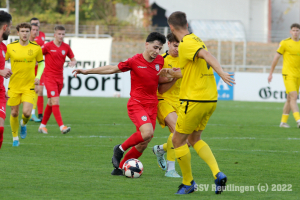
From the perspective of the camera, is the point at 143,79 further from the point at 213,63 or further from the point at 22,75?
the point at 22,75

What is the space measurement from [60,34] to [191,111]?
6222 mm

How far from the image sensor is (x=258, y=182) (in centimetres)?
602

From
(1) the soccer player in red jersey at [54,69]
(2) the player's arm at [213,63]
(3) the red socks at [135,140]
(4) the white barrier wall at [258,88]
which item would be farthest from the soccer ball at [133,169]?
(4) the white barrier wall at [258,88]

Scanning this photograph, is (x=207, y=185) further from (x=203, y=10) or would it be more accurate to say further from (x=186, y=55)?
(x=203, y=10)

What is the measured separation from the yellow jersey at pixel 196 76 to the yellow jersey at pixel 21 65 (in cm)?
454

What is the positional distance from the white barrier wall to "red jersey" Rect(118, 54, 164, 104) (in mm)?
15299

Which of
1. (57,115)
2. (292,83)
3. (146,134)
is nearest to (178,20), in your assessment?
(146,134)

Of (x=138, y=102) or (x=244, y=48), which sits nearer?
(x=138, y=102)

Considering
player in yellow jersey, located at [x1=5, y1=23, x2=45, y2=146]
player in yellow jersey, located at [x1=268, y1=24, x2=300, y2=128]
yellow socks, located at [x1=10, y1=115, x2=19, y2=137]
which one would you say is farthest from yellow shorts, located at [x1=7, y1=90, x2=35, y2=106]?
player in yellow jersey, located at [x1=268, y1=24, x2=300, y2=128]

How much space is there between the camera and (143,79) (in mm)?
6672

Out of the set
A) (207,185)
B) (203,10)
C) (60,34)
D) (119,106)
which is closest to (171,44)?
(207,185)

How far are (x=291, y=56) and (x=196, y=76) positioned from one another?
7.43 metres

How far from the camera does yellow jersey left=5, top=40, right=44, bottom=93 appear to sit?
9.09 m

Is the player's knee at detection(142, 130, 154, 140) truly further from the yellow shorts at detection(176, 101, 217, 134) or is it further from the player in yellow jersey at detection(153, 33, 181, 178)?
the yellow shorts at detection(176, 101, 217, 134)
